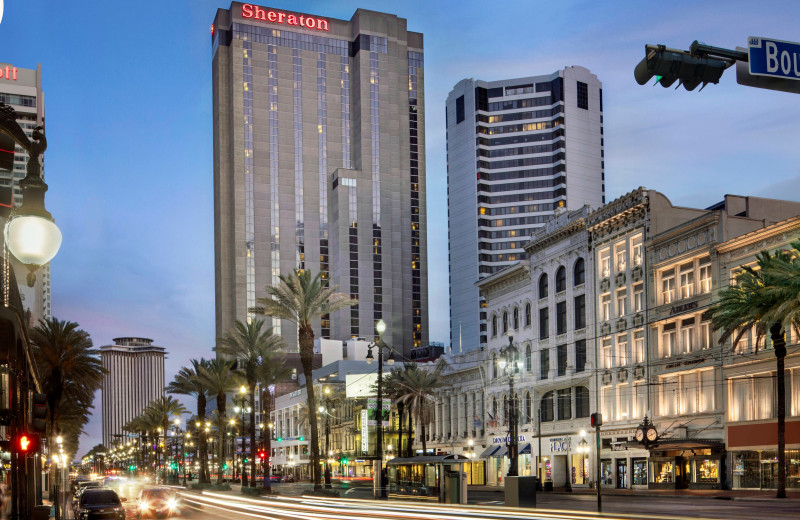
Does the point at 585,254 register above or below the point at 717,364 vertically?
above

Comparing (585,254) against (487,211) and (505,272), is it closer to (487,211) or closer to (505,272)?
(505,272)

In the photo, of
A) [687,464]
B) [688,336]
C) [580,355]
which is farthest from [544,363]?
[687,464]

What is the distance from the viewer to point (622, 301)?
68.6 metres

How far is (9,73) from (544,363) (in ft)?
421

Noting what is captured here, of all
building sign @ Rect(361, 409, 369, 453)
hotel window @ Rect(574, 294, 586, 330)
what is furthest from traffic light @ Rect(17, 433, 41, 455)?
building sign @ Rect(361, 409, 369, 453)

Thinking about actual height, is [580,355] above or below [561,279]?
below

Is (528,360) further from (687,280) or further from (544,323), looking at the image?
(687,280)

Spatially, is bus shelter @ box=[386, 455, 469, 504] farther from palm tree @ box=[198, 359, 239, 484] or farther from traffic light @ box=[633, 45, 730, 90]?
traffic light @ box=[633, 45, 730, 90]

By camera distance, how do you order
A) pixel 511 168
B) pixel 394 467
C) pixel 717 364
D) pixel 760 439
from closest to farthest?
pixel 760 439
pixel 717 364
pixel 394 467
pixel 511 168

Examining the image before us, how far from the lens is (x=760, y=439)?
2106 inches

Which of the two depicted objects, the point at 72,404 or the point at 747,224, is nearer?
the point at 747,224

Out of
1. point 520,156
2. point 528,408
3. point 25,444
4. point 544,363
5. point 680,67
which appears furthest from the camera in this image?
point 520,156

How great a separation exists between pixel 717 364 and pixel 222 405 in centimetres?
5611

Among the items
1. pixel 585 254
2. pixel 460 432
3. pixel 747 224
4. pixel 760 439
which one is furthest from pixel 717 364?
pixel 460 432
